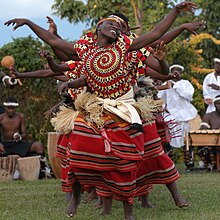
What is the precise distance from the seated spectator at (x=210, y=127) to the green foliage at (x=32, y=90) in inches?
117

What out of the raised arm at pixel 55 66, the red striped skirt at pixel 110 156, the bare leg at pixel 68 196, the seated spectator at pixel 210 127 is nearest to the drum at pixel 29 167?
the seated spectator at pixel 210 127

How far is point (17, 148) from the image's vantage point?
45.2 feet

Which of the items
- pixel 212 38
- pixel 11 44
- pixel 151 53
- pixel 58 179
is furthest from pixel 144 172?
pixel 212 38

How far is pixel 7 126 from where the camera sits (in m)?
14.1

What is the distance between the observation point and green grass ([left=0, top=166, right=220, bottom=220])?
805 centimetres

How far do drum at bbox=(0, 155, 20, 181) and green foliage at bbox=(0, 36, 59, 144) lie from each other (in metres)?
2.34

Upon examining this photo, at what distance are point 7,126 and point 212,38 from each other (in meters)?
10.0

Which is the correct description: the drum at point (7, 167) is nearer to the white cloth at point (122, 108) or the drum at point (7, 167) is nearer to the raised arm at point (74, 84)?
the raised arm at point (74, 84)

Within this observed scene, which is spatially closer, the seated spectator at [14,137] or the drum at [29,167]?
the drum at [29,167]

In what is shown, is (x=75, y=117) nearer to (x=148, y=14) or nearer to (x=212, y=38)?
(x=212, y=38)

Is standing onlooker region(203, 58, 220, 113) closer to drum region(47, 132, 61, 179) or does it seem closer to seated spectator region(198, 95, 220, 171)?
seated spectator region(198, 95, 220, 171)

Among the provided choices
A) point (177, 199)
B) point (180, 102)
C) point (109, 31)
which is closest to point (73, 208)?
point (177, 199)

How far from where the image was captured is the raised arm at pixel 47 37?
307 inches

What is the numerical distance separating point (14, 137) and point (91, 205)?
15.7 ft
